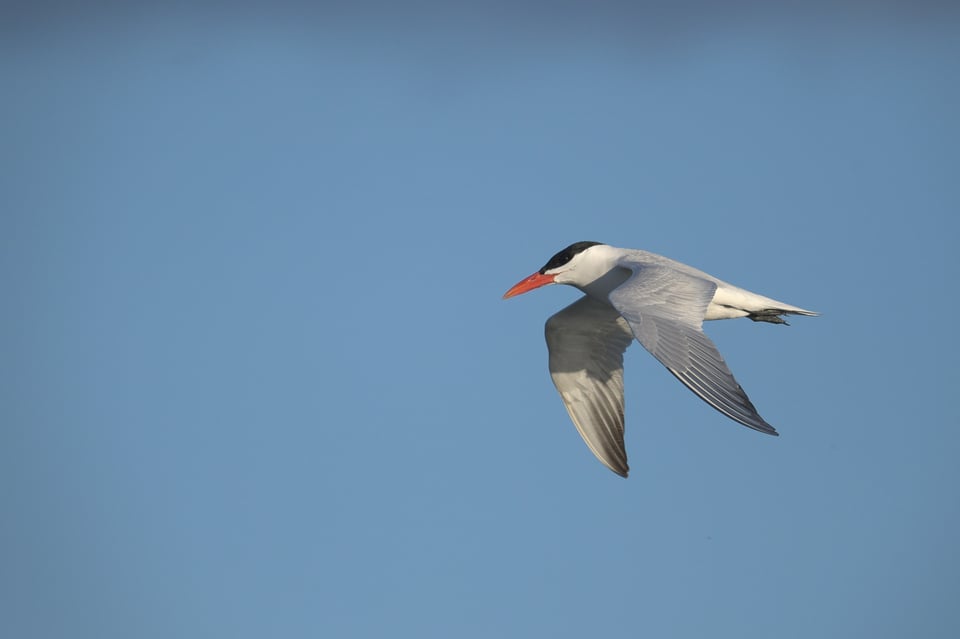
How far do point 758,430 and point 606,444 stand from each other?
4.27 meters

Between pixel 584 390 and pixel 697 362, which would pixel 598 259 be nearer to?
pixel 584 390

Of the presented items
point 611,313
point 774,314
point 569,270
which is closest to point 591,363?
point 611,313

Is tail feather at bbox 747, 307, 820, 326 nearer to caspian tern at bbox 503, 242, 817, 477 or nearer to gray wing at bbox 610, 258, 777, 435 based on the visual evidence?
caspian tern at bbox 503, 242, 817, 477

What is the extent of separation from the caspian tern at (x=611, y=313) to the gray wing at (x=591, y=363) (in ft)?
0.03

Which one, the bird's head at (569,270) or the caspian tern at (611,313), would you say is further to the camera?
the bird's head at (569,270)

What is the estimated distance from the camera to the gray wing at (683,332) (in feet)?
24.5

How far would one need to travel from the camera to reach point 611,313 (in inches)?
455

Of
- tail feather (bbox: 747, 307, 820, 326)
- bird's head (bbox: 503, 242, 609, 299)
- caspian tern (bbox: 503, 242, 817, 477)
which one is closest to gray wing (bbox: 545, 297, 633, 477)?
caspian tern (bbox: 503, 242, 817, 477)

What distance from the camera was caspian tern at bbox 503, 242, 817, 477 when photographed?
8.81 meters

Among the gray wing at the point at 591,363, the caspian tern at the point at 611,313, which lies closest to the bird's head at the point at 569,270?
the caspian tern at the point at 611,313

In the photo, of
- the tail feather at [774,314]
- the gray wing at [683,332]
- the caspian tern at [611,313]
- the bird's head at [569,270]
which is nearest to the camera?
the gray wing at [683,332]

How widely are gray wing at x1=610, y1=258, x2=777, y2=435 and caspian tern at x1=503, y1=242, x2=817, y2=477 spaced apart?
0.4 inches

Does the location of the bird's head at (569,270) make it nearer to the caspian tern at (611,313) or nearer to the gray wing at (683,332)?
the caspian tern at (611,313)

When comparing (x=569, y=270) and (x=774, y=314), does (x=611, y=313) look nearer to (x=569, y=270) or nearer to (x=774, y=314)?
(x=569, y=270)
